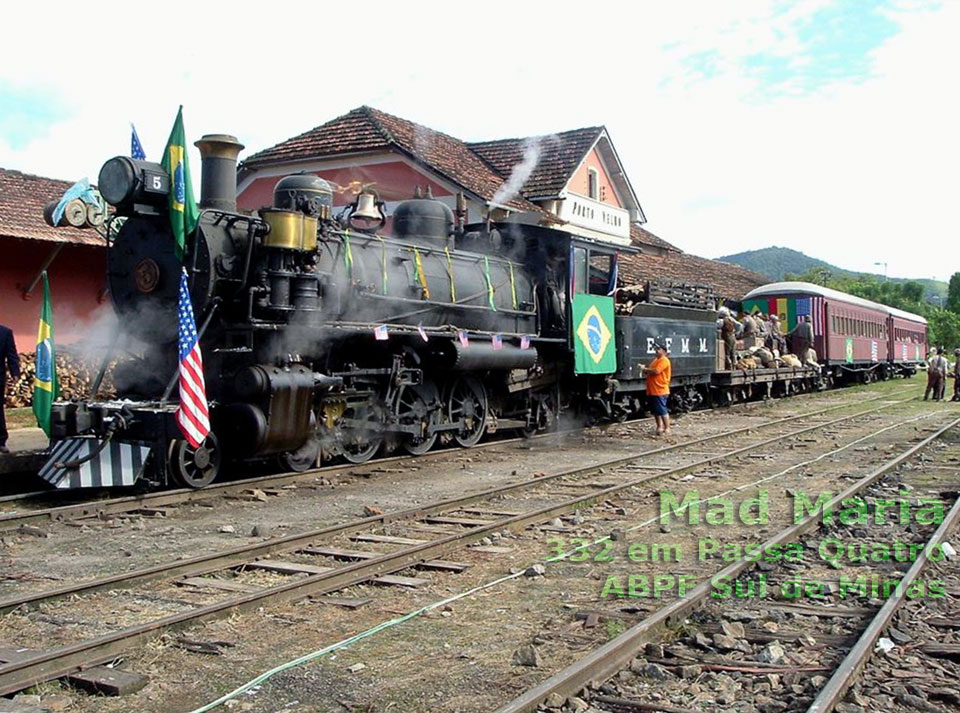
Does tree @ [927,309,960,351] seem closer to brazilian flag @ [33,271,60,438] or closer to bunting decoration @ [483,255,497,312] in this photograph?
bunting decoration @ [483,255,497,312]

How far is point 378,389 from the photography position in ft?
35.2

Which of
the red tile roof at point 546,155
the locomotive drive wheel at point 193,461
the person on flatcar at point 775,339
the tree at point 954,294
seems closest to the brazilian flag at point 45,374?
A: the locomotive drive wheel at point 193,461

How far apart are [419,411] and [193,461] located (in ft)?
10.7

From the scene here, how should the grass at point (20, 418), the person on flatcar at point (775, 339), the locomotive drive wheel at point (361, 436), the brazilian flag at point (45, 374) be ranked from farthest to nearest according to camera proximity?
the person on flatcar at point (775, 339)
the grass at point (20, 418)
the locomotive drive wheel at point (361, 436)
the brazilian flag at point (45, 374)

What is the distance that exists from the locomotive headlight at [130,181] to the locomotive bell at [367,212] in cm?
276

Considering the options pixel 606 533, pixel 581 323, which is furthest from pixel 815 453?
pixel 606 533

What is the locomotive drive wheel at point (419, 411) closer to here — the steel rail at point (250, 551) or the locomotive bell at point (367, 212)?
the locomotive bell at point (367, 212)

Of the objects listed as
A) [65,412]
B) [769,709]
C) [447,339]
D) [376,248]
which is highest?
[376,248]

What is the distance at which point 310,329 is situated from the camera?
30.8 feet

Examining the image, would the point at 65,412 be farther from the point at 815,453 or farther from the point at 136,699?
the point at 815,453

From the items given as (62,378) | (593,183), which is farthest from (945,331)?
(62,378)

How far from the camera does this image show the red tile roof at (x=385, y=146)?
20750 mm

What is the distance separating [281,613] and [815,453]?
897 centimetres

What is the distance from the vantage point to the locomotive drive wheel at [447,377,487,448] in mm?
12086
